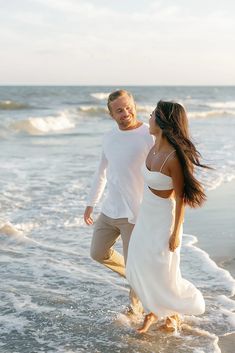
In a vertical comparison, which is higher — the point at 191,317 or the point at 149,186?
the point at 149,186

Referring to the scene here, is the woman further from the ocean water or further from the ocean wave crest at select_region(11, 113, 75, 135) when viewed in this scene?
the ocean wave crest at select_region(11, 113, 75, 135)

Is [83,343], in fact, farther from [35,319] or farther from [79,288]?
[79,288]

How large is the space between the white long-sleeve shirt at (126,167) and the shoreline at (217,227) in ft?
6.17

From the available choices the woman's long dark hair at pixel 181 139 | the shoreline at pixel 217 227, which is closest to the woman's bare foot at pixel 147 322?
the woman's long dark hair at pixel 181 139

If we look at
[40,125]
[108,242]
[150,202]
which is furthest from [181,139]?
[40,125]

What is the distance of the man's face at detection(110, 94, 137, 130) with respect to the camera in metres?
4.56

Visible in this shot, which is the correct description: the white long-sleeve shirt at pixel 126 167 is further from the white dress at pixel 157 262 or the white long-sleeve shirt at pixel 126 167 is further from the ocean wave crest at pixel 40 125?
the ocean wave crest at pixel 40 125

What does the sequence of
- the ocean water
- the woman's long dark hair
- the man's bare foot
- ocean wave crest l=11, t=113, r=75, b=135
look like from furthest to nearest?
ocean wave crest l=11, t=113, r=75, b=135, the man's bare foot, the ocean water, the woman's long dark hair

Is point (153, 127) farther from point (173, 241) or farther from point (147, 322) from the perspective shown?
point (147, 322)

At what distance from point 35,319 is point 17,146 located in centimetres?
1404

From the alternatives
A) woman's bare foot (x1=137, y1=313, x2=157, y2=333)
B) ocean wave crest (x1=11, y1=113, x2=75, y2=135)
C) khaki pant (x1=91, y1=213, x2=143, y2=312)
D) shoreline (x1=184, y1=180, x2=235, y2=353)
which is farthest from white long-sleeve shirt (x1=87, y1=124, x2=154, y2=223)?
ocean wave crest (x1=11, y1=113, x2=75, y2=135)

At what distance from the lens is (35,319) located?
4.92 m

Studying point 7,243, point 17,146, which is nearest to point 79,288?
point 7,243

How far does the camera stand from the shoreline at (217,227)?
660 centimetres
